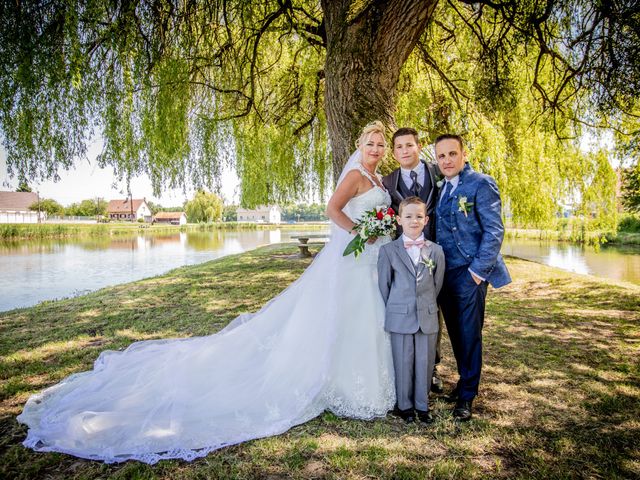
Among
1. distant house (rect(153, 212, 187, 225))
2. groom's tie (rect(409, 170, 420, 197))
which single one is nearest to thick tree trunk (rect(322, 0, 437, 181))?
groom's tie (rect(409, 170, 420, 197))

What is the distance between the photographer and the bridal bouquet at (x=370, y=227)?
2740mm

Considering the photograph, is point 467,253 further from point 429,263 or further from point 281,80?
point 281,80

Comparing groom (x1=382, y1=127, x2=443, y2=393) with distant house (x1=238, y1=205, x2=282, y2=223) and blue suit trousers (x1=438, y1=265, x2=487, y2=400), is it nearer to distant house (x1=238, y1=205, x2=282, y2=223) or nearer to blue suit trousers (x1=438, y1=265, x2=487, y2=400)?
blue suit trousers (x1=438, y1=265, x2=487, y2=400)

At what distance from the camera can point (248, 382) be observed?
279 cm

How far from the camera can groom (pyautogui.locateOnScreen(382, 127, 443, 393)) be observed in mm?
2840

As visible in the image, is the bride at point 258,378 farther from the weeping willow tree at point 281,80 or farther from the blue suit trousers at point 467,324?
the weeping willow tree at point 281,80

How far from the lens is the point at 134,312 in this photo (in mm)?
6055

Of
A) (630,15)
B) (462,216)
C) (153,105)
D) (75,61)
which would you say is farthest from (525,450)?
(153,105)

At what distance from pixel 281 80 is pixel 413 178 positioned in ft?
17.1

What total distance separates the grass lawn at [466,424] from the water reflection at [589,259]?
6867mm

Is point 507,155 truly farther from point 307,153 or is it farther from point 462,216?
point 462,216

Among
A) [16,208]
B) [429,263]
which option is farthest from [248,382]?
[16,208]

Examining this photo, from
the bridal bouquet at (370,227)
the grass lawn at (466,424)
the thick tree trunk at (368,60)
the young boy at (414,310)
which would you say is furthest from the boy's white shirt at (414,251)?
the thick tree trunk at (368,60)

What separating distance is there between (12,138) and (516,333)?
6071mm
